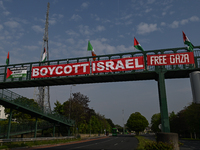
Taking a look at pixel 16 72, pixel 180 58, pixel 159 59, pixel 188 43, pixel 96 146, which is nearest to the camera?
pixel 180 58

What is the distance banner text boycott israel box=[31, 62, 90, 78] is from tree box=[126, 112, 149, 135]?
6721cm

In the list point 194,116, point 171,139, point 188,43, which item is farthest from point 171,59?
point 194,116

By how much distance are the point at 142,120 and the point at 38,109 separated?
194ft

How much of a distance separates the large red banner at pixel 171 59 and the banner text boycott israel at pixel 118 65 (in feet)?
3.35

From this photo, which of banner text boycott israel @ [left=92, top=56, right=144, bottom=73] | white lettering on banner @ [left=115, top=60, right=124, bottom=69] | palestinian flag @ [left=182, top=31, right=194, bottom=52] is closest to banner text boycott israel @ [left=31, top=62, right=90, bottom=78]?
banner text boycott israel @ [left=92, top=56, right=144, bottom=73]

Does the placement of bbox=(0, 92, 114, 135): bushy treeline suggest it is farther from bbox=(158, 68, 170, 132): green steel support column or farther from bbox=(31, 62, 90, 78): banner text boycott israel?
bbox=(158, 68, 170, 132): green steel support column

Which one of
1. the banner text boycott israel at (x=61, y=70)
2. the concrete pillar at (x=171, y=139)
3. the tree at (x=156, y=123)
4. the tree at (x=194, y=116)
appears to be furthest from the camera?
the tree at (x=156, y=123)

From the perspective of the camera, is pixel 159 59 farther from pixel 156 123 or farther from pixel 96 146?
pixel 156 123

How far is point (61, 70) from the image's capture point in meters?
19.2

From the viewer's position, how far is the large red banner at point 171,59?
16.8 meters

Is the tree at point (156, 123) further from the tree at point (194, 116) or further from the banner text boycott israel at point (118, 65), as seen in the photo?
the banner text boycott israel at point (118, 65)

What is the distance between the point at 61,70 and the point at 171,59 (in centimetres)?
1095

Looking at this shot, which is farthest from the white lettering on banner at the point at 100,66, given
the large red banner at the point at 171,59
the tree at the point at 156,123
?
the tree at the point at 156,123

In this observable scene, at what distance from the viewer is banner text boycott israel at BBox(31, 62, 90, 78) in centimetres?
1869
